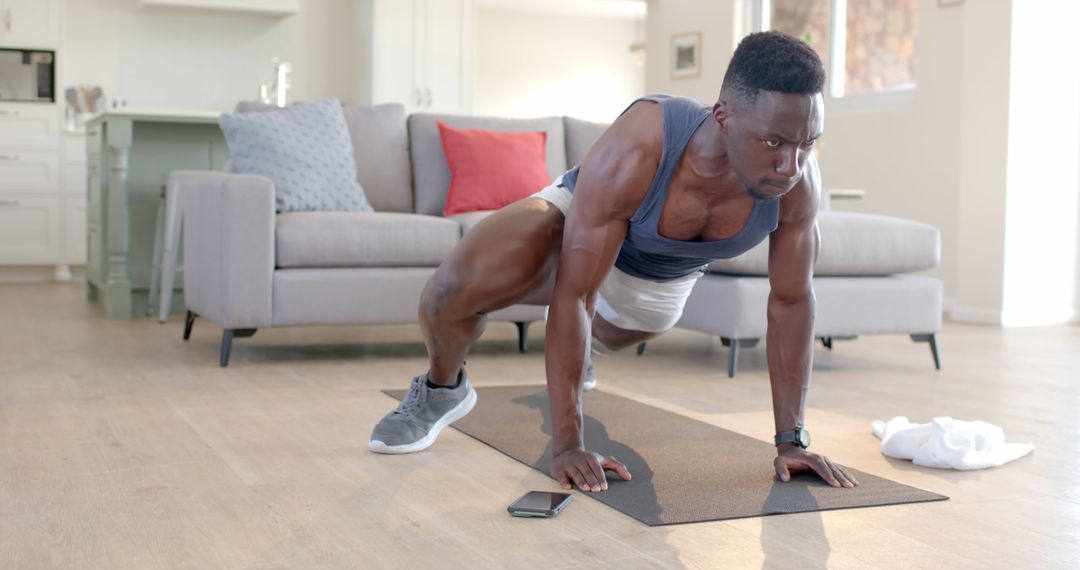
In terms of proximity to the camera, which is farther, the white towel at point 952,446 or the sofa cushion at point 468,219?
the sofa cushion at point 468,219

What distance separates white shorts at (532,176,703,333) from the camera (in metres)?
2.30

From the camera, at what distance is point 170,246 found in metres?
4.59

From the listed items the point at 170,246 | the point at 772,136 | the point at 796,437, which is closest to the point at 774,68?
the point at 772,136

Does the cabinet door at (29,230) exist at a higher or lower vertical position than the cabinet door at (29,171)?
lower

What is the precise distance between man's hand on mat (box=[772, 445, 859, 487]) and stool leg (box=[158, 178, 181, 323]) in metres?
3.19

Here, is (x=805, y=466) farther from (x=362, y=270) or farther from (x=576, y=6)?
(x=576, y=6)

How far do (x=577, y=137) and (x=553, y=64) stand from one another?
23.7 ft

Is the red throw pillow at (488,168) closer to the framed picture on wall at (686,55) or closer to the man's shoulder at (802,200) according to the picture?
the man's shoulder at (802,200)

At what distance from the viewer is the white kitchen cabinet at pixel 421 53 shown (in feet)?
25.6

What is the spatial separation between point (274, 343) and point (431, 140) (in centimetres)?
97

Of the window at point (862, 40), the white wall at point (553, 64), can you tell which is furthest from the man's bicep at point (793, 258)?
the white wall at point (553, 64)

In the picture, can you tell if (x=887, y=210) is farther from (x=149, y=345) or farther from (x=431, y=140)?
(x=149, y=345)

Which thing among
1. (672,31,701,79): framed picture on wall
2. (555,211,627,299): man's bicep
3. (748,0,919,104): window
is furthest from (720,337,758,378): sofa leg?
(672,31,701,79): framed picture on wall

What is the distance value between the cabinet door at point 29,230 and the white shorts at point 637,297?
5.76 m
